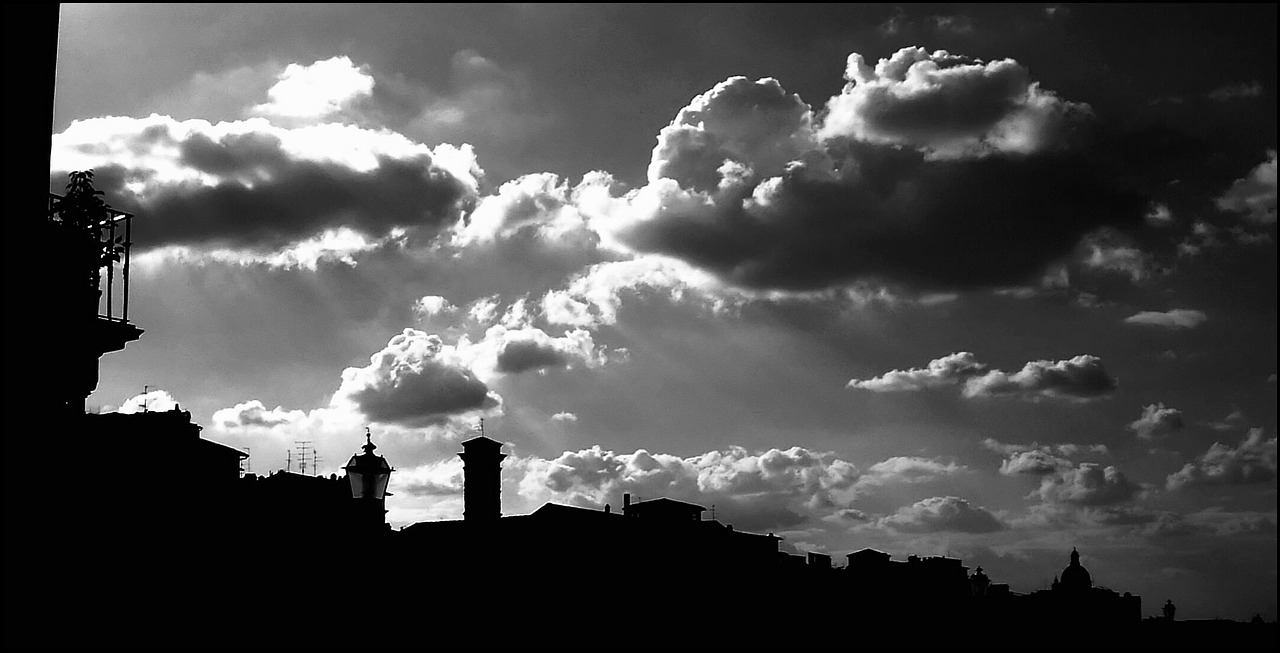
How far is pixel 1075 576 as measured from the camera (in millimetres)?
75000

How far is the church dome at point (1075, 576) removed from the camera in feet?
243

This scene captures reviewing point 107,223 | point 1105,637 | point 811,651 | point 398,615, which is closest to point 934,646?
point 811,651

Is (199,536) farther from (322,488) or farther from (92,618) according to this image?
(322,488)

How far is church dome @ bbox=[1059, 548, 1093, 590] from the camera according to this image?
7400 centimetres

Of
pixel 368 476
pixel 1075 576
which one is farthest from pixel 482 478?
pixel 1075 576

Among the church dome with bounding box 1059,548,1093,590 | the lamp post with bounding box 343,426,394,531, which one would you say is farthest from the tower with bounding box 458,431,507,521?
the church dome with bounding box 1059,548,1093,590

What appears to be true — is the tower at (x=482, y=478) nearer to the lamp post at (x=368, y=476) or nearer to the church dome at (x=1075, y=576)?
the lamp post at (x=368, y=476)

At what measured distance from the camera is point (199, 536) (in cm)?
1745

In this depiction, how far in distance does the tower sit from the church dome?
2010 inches

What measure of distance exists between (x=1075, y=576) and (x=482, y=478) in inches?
2097

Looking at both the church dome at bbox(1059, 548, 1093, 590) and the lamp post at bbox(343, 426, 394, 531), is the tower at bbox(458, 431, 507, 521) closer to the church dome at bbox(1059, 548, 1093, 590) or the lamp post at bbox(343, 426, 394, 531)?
the lamp post at bbox(343, 426, 394, 531)

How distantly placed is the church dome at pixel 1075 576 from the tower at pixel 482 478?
51.1 m

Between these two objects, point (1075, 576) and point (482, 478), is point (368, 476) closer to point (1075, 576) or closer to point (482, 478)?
point (482, 478)

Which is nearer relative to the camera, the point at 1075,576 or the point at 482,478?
the point at 482,478
